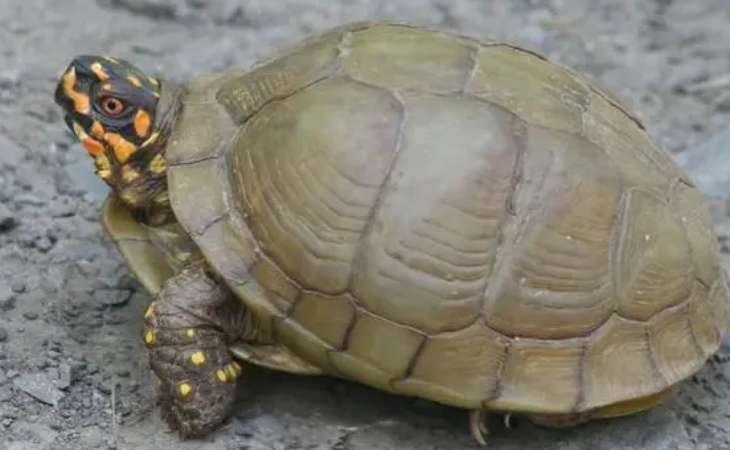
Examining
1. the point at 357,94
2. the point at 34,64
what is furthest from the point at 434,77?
the point at 34,64

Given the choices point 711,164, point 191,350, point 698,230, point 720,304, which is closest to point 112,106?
point 191,350

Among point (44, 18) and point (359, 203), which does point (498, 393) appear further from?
point (44, 18)

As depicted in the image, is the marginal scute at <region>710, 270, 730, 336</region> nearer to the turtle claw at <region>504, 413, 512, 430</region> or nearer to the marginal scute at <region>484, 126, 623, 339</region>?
the marginal scute at <region>484, 126, 623, 339</region>

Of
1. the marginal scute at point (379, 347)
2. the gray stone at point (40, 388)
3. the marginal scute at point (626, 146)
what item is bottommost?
the gray stone at point (40, 388)

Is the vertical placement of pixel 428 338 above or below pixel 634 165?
below

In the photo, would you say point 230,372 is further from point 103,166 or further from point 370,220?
→ point 103,166

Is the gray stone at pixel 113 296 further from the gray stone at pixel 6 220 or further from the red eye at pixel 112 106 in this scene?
the red eye at pixel 112 106

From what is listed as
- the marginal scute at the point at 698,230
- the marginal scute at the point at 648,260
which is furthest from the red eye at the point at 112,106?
the marginal scute at the point at 698,230
